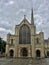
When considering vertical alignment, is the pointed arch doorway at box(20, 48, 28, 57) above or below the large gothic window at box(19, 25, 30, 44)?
below

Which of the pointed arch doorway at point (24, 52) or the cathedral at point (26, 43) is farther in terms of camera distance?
the pointed arch doorway at point (24, 52)

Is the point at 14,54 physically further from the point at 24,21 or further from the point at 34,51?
the point at 24,21

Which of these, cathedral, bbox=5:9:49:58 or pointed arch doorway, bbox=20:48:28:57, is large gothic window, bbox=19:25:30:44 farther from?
pointed arch doorway, bbox=20:48:28:57

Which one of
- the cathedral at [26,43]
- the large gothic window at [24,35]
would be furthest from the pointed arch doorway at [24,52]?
the large gothic window at [24,35]

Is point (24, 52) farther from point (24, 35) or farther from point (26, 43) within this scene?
point (24, 35)

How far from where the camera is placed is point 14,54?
75125mm

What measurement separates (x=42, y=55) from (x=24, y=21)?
17.9m

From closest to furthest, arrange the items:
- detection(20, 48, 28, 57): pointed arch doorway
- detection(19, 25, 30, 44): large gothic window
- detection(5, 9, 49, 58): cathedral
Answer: detection(5, 9, 49, 58): cathedral → detection(19, 25, 30, 44): large gothic window → detection(20, 48, 28, 57): pointed arch doorway

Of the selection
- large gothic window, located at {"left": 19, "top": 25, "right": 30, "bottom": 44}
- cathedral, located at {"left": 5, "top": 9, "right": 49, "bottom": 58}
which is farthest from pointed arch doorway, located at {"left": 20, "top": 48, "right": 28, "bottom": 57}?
large gothic window, located at {"left": 19, "top": 25, "right": 30, "bottom": 44}

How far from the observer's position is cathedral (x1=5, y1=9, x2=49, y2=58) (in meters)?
73.9

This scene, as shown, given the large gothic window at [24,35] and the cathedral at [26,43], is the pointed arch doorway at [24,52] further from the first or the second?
the large gothic window at [24,35]

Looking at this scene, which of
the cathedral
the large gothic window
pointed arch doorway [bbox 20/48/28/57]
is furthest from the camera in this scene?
pointed arch doorway [bbox 20/48/28/57]

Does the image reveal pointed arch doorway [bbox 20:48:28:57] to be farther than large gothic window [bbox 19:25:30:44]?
Yes

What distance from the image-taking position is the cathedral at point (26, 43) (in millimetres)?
73938
